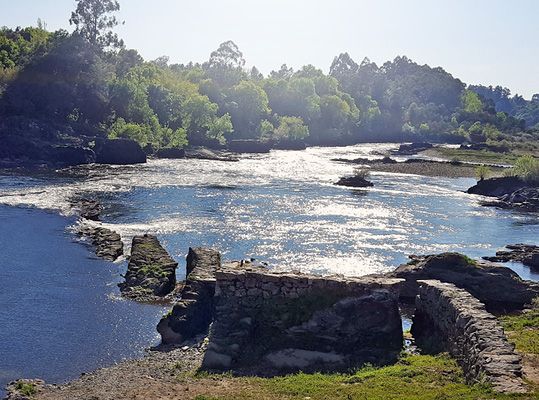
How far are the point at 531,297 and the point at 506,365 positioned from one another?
22161 mm

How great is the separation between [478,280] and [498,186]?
60.9m

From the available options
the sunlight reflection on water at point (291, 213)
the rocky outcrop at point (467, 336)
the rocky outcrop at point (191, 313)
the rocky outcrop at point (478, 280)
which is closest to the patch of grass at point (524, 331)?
the rocky outcrop at point (467, 336)

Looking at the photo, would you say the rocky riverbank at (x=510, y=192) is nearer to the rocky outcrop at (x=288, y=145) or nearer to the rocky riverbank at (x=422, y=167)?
the rocky riverbank at (x=422, y=167)

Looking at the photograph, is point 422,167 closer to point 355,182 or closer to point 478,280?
point 355,182

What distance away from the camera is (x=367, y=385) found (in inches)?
882

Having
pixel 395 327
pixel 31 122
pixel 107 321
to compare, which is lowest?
pixel 107 321

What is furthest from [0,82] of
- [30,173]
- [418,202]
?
[418,202]

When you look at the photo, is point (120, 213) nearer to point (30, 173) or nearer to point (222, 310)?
point (30, 173)

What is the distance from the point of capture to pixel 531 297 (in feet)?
133

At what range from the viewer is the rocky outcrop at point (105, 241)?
52250mm

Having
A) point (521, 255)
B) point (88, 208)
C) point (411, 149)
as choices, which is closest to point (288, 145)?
point (411, 149)

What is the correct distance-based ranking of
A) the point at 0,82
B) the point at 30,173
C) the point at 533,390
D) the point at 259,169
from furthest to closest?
1. the point at 0,82
2. the point at 259,169
3. the point at 30,173
4. the point at 533,390

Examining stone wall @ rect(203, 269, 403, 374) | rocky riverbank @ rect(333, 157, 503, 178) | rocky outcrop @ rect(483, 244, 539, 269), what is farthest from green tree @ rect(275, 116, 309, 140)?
stone wall @ rect(203, 269, 403, 374)

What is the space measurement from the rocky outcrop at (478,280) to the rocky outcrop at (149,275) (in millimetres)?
15349
